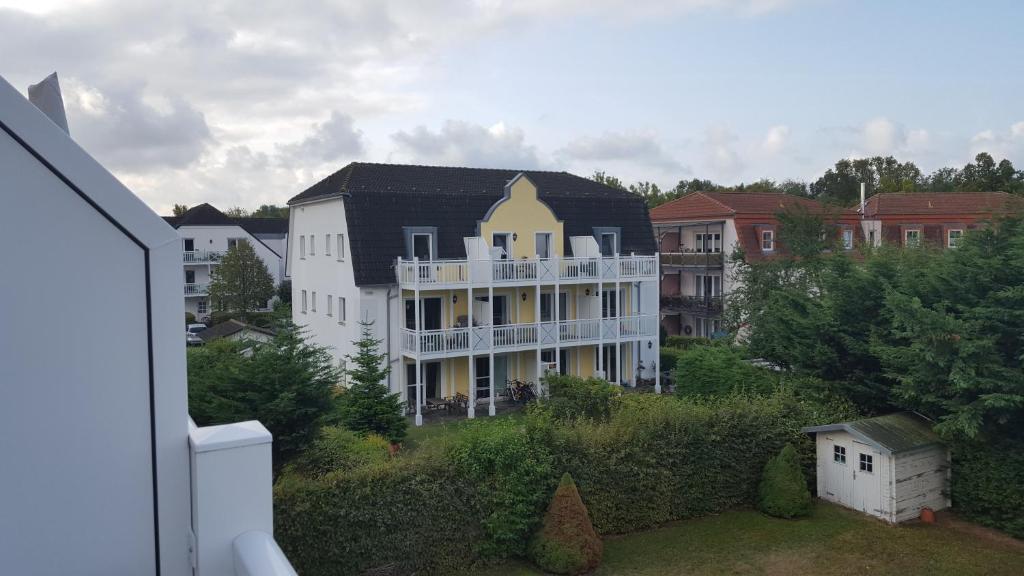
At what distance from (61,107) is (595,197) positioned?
27.2m

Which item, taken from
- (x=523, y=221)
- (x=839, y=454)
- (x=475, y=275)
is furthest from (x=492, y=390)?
(x=839, y=454)

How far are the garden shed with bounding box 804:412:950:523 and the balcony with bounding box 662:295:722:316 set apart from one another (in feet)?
70.5

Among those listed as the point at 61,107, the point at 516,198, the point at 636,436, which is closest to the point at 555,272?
the point at 516,198

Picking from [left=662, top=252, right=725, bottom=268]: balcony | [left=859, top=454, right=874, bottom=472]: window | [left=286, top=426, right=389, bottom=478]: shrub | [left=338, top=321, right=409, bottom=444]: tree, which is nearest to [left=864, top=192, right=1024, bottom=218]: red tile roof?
[left=662, top=252, right=725, bottom=268]: balcony

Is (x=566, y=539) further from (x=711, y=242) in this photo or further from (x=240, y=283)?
(x=240, y=283)

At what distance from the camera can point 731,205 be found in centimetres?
3831

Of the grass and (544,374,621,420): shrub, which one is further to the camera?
(544,374,621,420): shrub

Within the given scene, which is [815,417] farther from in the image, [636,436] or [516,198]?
[516,198]

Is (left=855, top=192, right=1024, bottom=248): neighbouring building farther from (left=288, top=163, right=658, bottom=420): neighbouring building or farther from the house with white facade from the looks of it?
the house with white facade

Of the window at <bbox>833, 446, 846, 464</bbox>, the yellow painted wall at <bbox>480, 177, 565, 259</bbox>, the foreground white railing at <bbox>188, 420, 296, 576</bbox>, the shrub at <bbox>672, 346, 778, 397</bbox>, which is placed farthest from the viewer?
the yellow painted wall at <bbox>480, 177, 565, 259</bbox>

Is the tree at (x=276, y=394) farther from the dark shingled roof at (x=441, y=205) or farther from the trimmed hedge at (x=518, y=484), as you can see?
the dark shingled roof at (x=441, y=205)

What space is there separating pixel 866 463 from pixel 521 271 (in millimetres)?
13708

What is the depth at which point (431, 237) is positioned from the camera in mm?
26266

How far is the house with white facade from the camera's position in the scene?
220 cm
